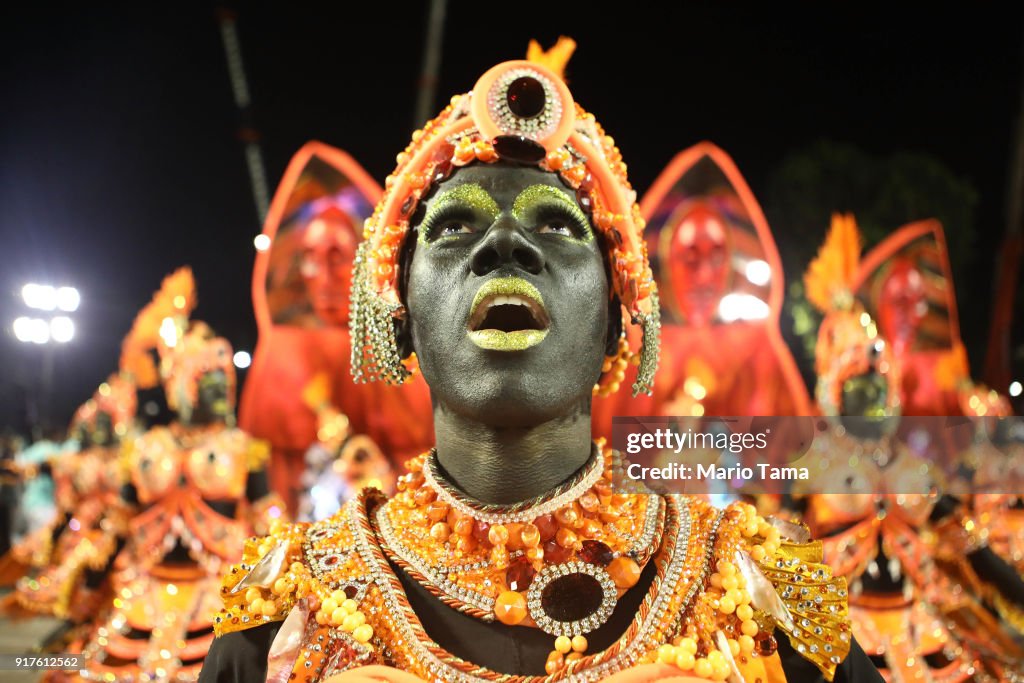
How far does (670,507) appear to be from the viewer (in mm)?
1721

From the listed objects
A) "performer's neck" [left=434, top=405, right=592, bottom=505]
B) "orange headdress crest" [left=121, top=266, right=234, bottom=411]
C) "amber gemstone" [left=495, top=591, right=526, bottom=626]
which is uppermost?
"orange headdress crest" [left=121, top=266, right=234, bottom=411]

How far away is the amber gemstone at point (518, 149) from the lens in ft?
5.64

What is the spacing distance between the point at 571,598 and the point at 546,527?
153 mm

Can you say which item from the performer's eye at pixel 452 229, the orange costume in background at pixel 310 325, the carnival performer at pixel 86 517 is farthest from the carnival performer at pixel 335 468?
the performer's eye at pixel 452 229

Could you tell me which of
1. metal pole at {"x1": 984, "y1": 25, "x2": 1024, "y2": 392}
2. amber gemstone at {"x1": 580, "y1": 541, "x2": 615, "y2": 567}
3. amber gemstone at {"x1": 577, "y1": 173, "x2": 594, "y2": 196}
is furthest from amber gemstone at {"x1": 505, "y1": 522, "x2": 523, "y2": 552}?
metal pole at {"x1": 984, "y1": 25, "x2": 1024, "y2": 392}

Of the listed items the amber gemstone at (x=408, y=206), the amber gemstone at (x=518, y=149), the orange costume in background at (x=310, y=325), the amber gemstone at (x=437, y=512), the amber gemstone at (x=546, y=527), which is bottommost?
the amber gemstone at (x=546, y=527)

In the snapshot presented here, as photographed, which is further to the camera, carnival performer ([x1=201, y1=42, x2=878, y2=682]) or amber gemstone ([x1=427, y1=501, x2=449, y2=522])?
amber gemstone ([x1=427, y1=501, x2=449, y2=522])

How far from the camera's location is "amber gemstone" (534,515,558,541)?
1.60 metres

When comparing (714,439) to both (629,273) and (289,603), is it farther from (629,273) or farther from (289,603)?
(289,603)

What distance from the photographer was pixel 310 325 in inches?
367

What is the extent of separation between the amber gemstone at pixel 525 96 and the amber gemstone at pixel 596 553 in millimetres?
968

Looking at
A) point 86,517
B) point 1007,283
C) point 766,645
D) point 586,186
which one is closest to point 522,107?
point 586,186

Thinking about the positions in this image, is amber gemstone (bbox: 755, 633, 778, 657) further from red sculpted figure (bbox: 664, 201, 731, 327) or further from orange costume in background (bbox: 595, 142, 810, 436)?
red sculpted figure (bbox: 664, 201, 731, 327)
